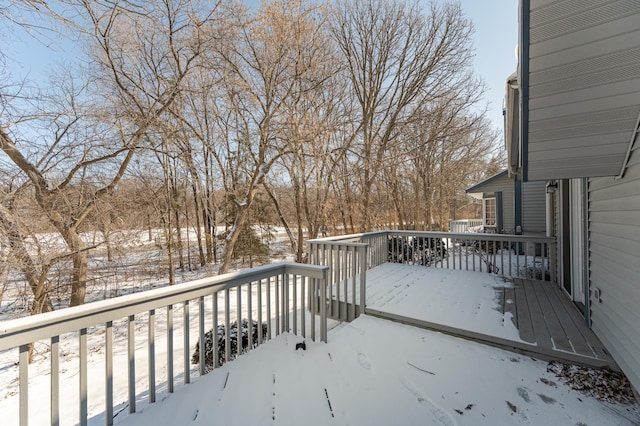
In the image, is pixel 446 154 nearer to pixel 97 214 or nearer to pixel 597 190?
pixel 597 190

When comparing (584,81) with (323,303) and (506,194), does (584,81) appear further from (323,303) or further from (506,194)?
(506,194)

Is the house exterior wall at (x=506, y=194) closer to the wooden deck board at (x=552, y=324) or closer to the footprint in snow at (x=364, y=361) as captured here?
the wooden deck board at (x=552, y=324)

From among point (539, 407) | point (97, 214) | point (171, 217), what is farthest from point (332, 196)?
point (539, 407)

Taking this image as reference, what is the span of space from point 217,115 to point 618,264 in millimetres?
10531

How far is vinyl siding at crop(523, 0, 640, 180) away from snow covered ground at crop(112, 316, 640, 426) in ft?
5.91

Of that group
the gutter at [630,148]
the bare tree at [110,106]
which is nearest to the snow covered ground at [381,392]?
the gutter at [630,148]

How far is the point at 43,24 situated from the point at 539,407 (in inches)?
267

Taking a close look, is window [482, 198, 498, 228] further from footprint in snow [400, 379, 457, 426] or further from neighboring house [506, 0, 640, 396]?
footprint in snow [400, 379, 457, 426]

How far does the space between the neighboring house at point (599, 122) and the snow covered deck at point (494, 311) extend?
28 centimetres

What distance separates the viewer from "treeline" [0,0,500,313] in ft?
16.4

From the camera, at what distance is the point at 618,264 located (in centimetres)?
211

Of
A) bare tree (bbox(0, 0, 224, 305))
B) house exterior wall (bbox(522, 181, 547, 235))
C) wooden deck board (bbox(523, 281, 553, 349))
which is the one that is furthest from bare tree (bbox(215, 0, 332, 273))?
house exterior wall (bbox(522, 181, 547, 235))

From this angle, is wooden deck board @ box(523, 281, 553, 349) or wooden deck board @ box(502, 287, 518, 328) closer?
wooden deck board @ box(523, 281, 553, 349)

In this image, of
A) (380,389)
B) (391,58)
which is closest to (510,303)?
(380,389)
